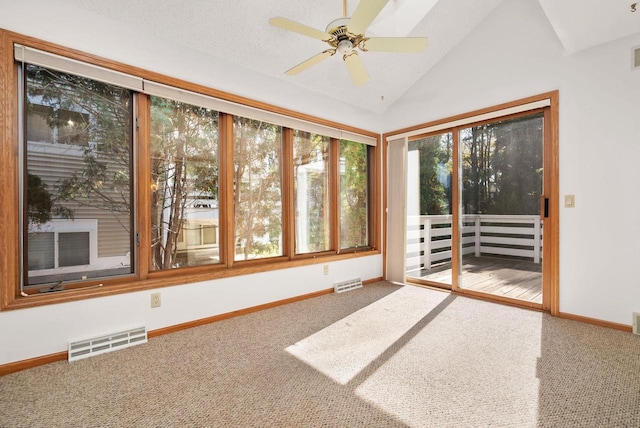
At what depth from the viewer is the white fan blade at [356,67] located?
229cm

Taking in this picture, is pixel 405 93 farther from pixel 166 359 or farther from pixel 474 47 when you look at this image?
pixel 166 359

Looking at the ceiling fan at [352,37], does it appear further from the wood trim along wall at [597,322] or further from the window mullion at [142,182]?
the wood trim along wall at [597,322]

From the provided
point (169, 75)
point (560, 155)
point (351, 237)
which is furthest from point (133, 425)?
point (560, 155)

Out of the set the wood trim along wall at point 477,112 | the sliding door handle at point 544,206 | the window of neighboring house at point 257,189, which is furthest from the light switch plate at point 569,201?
the window of neighboring house at point 257,189

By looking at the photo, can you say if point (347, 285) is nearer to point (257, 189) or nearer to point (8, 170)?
point (257, 189)

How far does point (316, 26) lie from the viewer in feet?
9.39

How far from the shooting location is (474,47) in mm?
3510

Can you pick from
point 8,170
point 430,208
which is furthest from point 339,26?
point 430,208

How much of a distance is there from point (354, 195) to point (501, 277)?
2075 mm

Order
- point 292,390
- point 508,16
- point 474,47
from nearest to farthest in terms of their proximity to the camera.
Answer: point 292,390 → point 508,16 → point 474,47

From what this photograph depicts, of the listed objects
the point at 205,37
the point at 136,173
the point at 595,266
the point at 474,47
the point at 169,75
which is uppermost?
the point at 474,47

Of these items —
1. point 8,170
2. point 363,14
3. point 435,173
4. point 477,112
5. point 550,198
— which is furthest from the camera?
point 435,173

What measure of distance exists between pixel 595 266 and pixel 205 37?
4.03 meters

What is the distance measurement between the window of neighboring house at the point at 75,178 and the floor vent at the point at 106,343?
48 cm
